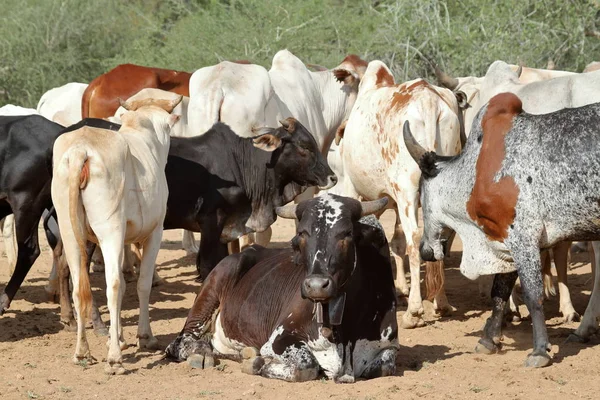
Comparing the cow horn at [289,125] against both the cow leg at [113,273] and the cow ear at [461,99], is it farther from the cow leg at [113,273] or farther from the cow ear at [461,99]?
the cow leg at [113,273]

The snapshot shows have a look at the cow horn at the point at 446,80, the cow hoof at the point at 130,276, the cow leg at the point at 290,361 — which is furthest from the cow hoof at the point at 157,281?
the cow leg at the point at 290,361

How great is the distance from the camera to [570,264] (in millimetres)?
11609

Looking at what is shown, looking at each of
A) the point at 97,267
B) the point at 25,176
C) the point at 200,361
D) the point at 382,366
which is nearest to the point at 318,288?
the point at 382,366

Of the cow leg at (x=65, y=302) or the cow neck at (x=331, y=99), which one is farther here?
the cow neck at (x=331, y=99)

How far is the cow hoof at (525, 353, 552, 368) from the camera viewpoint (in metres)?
6.96

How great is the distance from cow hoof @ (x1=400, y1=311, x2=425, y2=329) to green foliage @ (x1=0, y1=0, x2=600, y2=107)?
6.51 metres

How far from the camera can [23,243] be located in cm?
873

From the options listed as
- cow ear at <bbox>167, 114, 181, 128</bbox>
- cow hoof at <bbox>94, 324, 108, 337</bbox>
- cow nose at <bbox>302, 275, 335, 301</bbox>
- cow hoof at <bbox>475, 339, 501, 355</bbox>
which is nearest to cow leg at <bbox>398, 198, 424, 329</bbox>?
cow hoof at <bbox>475, 339, 501, 355</bbox>

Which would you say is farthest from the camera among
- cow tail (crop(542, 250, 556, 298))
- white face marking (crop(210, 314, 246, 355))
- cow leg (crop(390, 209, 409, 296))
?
cow leg (crop(390, 209, 409, 296))

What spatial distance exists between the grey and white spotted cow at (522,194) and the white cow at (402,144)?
121cm

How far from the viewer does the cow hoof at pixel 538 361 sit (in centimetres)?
696

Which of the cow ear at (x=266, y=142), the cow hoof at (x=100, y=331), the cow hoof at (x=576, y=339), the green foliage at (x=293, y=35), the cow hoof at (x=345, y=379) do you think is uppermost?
the green foliage at (x=293, y=35)

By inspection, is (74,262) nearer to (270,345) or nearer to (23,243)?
(270,345)

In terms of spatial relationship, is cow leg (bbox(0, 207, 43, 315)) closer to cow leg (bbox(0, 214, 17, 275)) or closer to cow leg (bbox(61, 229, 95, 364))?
cow leg (bbox(61, 229, 95, 364))
